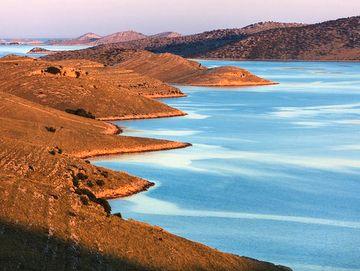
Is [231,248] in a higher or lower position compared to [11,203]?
lower

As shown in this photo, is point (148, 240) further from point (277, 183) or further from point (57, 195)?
point (277, 183)

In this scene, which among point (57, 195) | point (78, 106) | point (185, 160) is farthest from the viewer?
point (78, 106)

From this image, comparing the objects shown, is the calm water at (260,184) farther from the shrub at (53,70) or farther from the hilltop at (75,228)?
the shrub at (53,70)

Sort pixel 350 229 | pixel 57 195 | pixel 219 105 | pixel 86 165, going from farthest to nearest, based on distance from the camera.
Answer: pixel 219 105
pixel 86 165
pixel 350 229
pixel 57 195

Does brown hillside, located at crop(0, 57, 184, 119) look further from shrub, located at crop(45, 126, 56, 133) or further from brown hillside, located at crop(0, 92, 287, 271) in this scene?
brown hillside, located at crop(0, 92, 287, 271)

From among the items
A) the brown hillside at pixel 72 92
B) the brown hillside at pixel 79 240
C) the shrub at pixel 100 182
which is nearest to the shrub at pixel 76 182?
the shrub at pixel 100 182

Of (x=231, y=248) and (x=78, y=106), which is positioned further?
(x=78, y=106)

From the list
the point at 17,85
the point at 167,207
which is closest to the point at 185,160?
the point at 167,207
